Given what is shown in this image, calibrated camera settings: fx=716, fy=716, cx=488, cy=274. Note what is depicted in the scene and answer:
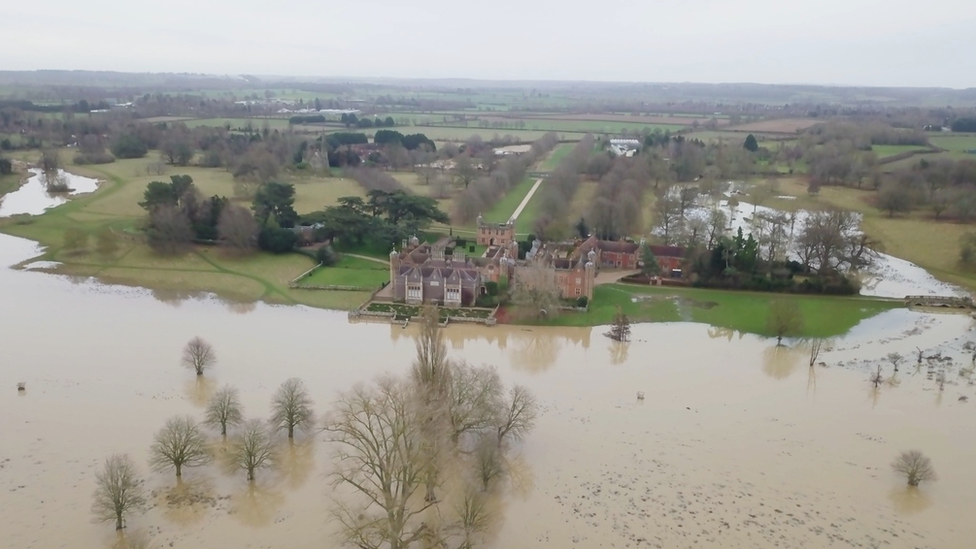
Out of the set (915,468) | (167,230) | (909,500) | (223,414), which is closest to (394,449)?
(223,414)

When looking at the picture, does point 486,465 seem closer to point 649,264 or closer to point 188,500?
point 188,500

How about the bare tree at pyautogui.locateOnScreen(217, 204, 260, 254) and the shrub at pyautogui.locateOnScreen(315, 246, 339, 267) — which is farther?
the bare tree at pyautogui.locateOnScreen(217, 204, 260, 254)

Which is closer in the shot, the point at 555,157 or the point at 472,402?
the point at 472,402

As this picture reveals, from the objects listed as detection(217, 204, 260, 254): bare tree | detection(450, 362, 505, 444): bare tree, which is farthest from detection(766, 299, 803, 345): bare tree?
detection(217, 204, 260, 254): bare tree

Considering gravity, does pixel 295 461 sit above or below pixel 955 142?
below

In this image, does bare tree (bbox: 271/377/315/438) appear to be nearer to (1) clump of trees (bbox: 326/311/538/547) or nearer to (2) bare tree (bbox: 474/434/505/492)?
(1) clump of trees (bbox: 326/311/538/547)

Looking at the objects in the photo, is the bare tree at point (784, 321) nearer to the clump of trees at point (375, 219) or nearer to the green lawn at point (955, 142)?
the clump of trees at point (375, 219)
